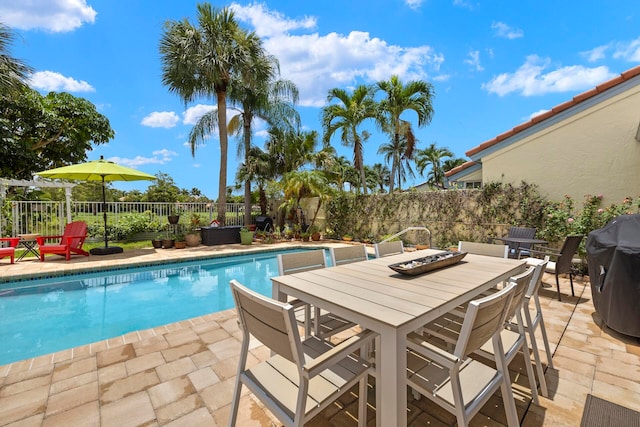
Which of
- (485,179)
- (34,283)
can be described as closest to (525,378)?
(485,179)

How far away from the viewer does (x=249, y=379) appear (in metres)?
1.56

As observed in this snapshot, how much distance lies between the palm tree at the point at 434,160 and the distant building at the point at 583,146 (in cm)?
1933

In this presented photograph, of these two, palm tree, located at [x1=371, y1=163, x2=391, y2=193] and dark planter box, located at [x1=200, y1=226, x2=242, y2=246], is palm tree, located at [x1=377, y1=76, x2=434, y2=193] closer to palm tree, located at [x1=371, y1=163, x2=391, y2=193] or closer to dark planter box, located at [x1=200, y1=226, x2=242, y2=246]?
dark planter box, located at [x1=200, y1=226, x2=242, y2=246]

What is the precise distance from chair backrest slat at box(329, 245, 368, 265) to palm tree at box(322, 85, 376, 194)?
913 centimetres

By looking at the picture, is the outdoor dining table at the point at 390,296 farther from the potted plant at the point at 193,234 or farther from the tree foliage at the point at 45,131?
the tree foliage at the point at 45,131

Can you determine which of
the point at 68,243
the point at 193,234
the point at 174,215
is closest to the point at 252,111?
the point at 174,215

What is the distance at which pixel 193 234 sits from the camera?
1016 cm

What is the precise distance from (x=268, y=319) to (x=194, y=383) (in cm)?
141

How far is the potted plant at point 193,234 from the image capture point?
1003 cm

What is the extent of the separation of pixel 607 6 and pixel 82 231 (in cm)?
1364

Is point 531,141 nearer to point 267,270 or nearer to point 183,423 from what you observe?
point 267,270

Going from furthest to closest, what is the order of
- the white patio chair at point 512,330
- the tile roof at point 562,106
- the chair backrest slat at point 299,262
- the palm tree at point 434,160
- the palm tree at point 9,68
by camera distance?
the palm tree at point 434,160 → the palm tree at point 9,68 → the tile roof at point 562,106 → the chair backrest slat at point 299,262 → the white patio chair at point 512,330

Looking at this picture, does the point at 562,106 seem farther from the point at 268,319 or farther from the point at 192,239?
the point at 192,239

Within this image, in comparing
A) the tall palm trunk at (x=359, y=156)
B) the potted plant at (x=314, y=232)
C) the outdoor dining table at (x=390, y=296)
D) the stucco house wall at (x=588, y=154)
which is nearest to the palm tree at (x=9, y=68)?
the potted plant at (x=314, y=232)
